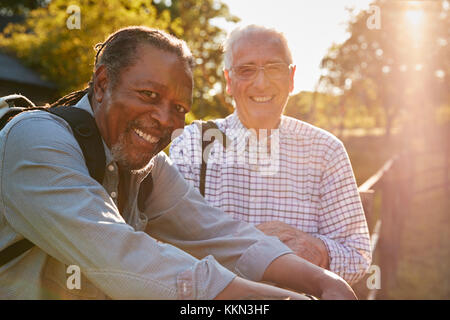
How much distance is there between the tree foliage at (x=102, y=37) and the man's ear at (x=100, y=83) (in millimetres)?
11773

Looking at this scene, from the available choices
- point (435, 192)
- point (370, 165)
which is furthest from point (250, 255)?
point (370, 165)

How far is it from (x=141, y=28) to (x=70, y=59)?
16.8 m

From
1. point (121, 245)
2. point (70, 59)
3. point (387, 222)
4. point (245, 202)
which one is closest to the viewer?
point (121, 245)

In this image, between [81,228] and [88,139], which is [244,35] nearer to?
[88,139]

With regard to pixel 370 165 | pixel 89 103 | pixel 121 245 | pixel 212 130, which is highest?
pixel 89 103

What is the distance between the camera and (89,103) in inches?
66.4

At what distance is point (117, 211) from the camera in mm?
1348

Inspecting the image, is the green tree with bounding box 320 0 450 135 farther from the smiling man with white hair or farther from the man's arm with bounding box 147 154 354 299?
the man's arm with bounding box 147 154 354 299

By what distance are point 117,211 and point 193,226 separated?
58 centimetres

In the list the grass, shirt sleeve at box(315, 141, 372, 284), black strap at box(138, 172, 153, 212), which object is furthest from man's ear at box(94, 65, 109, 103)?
the grass

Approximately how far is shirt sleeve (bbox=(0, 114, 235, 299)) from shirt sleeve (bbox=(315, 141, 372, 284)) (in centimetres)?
122

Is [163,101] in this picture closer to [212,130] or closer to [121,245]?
[121,245]

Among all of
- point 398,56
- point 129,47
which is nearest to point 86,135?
point 129,47

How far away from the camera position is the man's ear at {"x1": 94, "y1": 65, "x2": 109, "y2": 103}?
167cm
